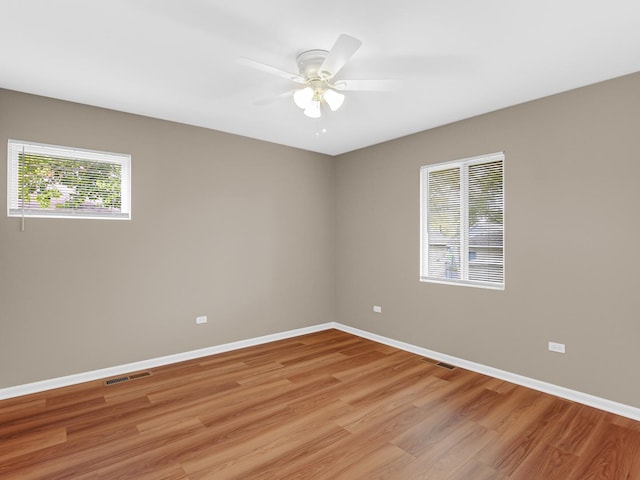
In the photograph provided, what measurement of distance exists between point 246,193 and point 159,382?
7.89ft

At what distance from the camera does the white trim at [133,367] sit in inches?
119

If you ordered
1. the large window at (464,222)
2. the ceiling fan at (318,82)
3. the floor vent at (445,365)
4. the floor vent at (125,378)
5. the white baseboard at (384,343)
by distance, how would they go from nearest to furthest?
the ceiling fan at (318,82) < the white baseboard at (384,343) < the floor vent at (125,378) < the large window at (464,222) < the floor vent at (445,365)

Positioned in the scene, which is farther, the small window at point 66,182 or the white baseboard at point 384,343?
the small window at point 66,182

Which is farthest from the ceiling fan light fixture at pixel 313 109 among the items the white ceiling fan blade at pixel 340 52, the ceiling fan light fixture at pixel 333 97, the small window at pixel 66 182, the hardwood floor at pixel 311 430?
the hardwood floor at pixel 311 430

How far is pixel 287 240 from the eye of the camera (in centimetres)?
489

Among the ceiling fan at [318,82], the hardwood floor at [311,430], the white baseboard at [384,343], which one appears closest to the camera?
the hardwood floor at [311,430]

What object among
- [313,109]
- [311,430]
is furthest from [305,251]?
[311,430]

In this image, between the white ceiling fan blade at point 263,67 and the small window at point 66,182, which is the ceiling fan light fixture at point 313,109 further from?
the small window at point 66,182

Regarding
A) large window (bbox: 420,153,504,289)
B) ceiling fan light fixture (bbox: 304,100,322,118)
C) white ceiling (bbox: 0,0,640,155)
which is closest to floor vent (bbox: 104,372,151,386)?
white ceiling (bbox: 0,0,640,155)

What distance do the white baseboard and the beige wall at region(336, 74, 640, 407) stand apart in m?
0.07

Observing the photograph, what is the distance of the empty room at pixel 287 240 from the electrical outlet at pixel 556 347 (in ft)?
0.27

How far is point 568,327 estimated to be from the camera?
2.99m

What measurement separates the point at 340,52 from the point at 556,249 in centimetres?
261

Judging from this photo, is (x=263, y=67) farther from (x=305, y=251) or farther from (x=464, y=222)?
(x=305, y=251)
